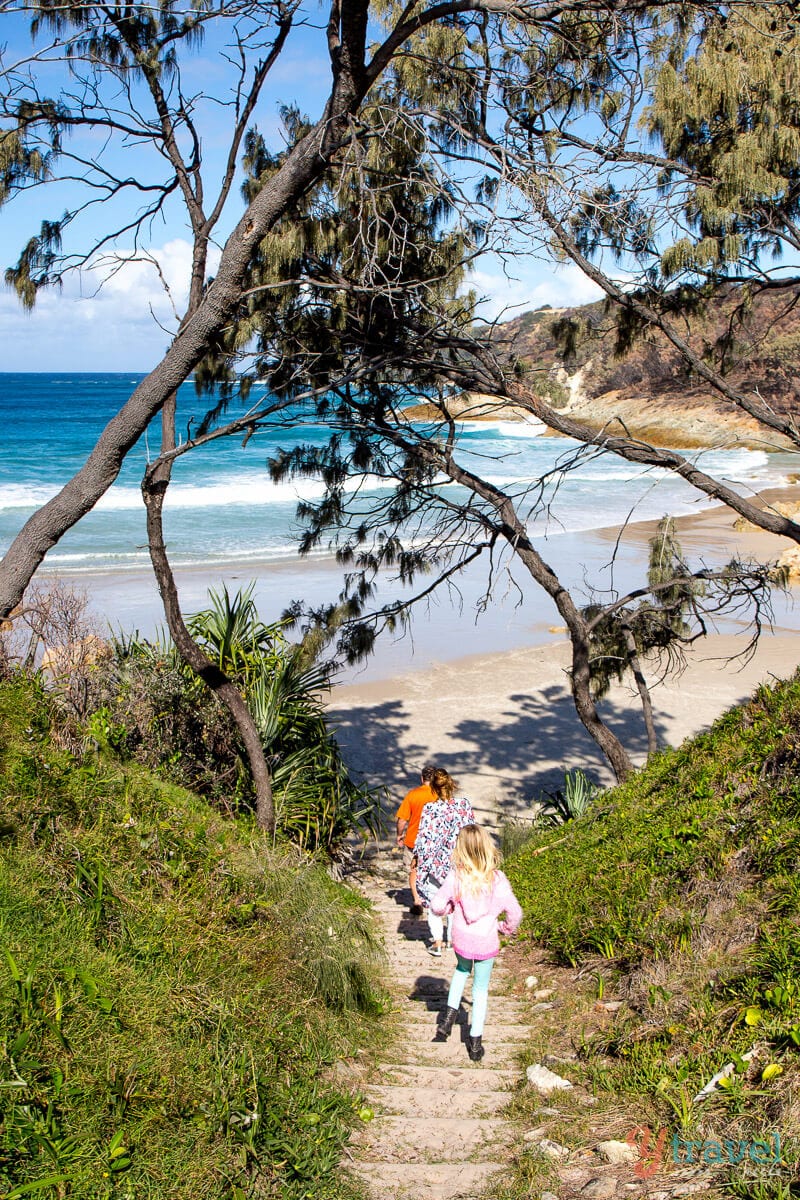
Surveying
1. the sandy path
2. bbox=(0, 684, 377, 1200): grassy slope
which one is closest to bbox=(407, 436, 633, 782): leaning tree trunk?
the sandy path

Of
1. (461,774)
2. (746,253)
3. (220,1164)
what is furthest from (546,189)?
(461,774)

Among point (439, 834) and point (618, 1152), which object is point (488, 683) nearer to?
point (439, 834)

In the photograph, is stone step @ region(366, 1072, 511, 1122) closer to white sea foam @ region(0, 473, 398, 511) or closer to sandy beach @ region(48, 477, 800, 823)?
sandy beach @ region(48, 477, 800, 823)

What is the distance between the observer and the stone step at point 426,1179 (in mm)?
3512

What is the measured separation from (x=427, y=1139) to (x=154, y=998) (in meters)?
1.20

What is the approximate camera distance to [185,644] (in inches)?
248

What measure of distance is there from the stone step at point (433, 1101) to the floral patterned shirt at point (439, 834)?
202cm

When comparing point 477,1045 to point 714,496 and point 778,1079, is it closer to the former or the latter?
point 778,1079

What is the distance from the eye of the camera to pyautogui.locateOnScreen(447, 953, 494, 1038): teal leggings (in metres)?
4.88

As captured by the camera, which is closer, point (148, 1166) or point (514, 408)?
point (148, 1166)

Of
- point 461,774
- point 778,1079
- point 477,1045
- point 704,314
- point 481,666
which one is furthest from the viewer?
point 481,666

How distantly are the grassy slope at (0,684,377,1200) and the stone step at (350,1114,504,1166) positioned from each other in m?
0.14

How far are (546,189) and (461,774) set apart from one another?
685 centimetres

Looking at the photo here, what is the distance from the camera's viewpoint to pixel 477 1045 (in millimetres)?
4852
